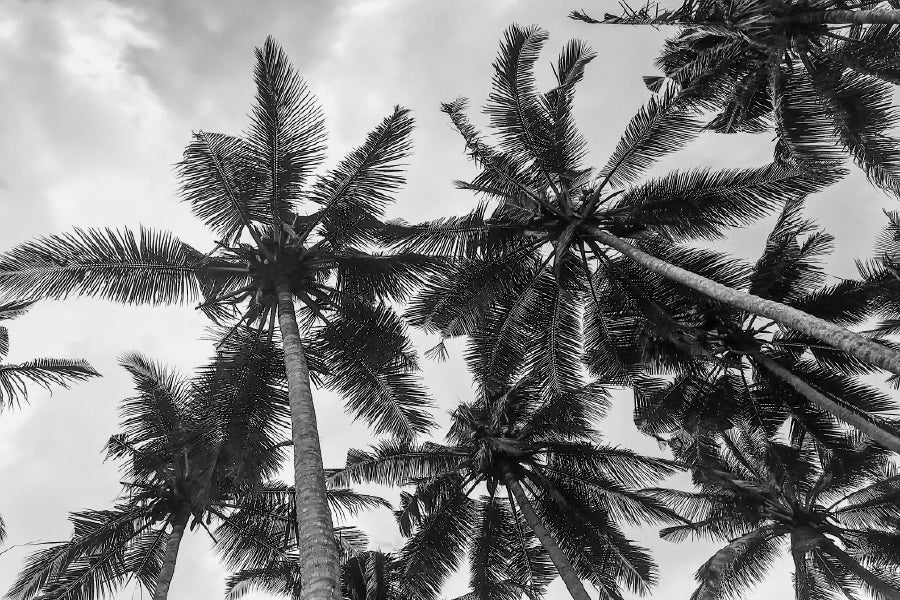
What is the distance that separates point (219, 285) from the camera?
36.9 feet

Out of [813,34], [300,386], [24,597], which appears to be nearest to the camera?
[300,386]

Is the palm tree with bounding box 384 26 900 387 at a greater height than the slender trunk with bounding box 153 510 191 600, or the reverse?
the palm tree with bounding box 384 26 900 387

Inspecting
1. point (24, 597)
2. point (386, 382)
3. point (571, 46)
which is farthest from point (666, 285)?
point (24, 597)

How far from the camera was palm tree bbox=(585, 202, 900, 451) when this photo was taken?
46.3 ft

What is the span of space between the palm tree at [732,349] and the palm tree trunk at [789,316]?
2462 mm

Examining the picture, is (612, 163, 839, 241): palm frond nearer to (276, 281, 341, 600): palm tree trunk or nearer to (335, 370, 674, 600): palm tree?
(335, 370, 674, 600): palm tree

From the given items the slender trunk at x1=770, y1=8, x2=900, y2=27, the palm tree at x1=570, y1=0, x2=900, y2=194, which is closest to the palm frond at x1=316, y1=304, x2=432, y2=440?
the palm tree at x1=570, y1=0, x2=900, y2=194

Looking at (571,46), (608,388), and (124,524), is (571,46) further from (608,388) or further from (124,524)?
(124,524)

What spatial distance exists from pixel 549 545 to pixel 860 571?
19.1ft

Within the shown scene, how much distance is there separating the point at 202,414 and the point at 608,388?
335 inches

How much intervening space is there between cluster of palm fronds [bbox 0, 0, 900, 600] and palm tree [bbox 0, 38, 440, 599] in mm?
37

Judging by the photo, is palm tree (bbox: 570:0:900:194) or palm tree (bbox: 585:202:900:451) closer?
palm tree (bbox: 570:0:900:194)

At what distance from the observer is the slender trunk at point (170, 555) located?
1212 centimetres

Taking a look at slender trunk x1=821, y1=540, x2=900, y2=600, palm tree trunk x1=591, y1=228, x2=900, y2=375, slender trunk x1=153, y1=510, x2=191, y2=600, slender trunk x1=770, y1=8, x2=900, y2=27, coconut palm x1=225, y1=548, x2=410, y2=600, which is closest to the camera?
palm tree trunk x1=591, y1=228, x2=900, y2=375
